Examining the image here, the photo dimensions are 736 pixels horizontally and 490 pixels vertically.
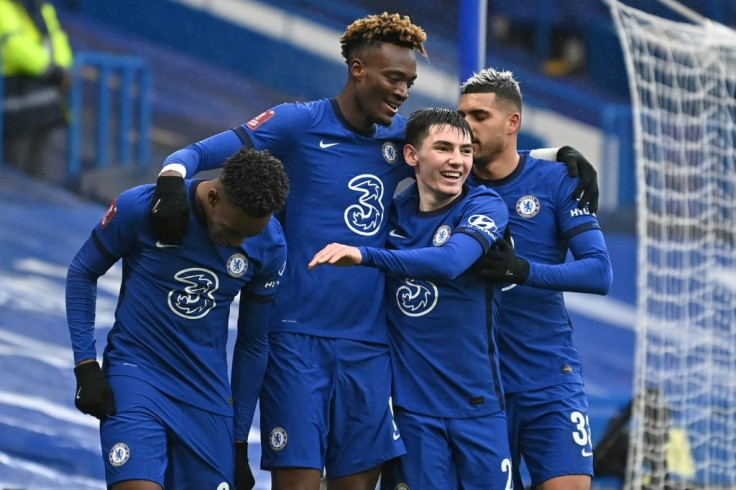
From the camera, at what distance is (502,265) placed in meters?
4.29

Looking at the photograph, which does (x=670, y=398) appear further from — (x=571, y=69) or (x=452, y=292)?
(x=452, y=292)

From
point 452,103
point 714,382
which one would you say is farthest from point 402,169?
point 714,382

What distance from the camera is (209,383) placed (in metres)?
4.25

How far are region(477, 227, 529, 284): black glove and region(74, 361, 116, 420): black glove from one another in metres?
1.26

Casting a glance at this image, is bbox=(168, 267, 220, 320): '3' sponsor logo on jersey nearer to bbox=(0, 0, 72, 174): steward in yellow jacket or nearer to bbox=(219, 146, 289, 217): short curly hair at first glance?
bbox=(219, 146, 289, 217): short curly hair

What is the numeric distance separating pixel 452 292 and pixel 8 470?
3.56m

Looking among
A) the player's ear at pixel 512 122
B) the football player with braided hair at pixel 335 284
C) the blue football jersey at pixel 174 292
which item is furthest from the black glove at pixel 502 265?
the blue football jersey at pixel 174 292

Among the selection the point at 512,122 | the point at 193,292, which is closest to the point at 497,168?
the point at 512,122

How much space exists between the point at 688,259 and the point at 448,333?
596cm

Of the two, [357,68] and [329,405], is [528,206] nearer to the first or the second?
[357,68]

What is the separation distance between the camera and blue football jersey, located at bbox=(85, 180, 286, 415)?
13.6 ft

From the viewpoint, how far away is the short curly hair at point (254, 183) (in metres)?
3.91

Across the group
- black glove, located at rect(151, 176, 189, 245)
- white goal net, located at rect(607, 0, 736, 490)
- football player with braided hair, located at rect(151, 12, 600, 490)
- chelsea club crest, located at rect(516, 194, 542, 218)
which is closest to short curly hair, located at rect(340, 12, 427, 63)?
football player with braided hair, located at rect(151, 12, 600, 490)

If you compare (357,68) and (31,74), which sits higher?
(357,68)
